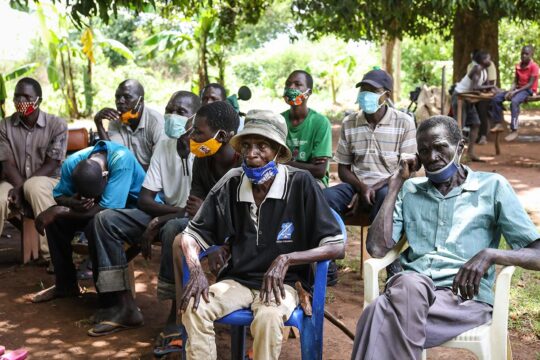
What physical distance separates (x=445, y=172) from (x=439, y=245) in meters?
0.37

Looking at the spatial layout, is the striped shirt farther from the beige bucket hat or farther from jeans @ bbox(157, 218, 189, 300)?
the beige bucket hat

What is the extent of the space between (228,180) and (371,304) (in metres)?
1.04

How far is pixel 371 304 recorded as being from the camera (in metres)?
3.19

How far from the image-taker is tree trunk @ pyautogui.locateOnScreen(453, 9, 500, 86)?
14.0 metres

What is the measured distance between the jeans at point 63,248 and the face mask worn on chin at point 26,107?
4.76 feet

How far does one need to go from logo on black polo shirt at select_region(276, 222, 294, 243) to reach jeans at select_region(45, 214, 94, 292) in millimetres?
2160

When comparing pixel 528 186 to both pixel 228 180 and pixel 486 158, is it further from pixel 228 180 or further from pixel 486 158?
pixel 228 180

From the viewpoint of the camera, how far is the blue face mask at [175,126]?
5.29 metres

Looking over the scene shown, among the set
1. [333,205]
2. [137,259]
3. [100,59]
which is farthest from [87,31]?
[333,205]

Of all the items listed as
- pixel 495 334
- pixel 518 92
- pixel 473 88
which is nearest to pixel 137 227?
pixel 495 334

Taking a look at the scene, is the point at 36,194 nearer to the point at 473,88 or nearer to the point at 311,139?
the point at 311,139

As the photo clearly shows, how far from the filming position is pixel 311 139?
5.51m

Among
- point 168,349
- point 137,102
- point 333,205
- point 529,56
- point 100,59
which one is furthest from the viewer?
point 100,59

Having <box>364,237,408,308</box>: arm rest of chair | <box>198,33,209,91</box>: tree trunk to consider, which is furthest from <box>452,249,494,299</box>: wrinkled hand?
<box>198,33,209,91</box>: tree trunk
